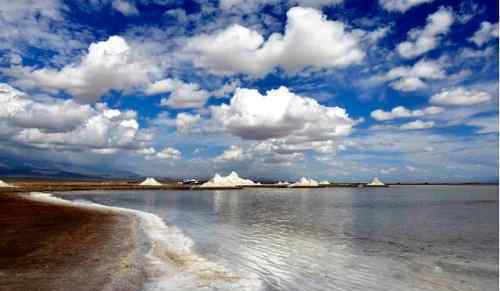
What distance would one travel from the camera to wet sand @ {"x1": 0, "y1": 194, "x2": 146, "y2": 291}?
1330 centimetres

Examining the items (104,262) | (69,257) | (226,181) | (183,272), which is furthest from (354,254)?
(226,181)

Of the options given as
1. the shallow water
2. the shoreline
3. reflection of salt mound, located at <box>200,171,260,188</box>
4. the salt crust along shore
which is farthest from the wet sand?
reflection of salt mound, located at <box>200,171,260,188</box>

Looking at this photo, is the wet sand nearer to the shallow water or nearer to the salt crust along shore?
the salt crust along shore

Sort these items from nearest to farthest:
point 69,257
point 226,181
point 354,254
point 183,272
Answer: point 183,272 → point 69,257 → point 354,254 → point 226,181

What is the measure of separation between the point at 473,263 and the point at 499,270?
164 centimetres

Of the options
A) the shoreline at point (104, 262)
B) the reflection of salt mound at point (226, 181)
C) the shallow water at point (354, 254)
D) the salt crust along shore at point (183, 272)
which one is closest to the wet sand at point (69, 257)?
the shoreline at point (104, 262)

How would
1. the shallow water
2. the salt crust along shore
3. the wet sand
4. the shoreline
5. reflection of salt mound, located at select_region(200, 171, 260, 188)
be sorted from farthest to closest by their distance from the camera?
reflection of salt mound, located at select_region(200, 171, 260, 188), the shallow water, the salt crust along shore, the shoreline, the wet sand

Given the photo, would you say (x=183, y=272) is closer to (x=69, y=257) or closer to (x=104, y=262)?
(x=104, y=262)

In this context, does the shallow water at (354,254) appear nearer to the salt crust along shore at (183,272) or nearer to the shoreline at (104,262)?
the salt crust along shore at (183,272)

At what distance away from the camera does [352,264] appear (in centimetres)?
1816

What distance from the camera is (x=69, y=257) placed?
1753cm

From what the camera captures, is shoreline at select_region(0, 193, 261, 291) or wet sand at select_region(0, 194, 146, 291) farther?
shoreline at select_region(0, 193, 261, 291)

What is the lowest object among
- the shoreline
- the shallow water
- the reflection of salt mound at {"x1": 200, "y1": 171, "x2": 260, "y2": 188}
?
the shallow water

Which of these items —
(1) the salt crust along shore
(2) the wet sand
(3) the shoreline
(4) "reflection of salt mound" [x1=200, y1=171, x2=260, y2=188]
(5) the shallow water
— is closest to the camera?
(2) the wet sand
